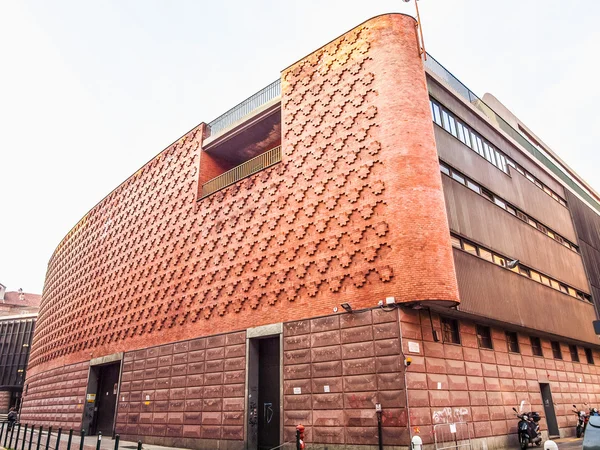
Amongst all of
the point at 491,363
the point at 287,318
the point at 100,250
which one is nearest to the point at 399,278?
the point at 287,318

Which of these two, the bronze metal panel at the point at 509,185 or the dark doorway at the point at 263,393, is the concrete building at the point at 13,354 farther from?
the bronze metal panel at the point at 509,185

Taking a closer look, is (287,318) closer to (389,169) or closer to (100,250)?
(389,169)

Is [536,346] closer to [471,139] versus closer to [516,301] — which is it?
[516,301]

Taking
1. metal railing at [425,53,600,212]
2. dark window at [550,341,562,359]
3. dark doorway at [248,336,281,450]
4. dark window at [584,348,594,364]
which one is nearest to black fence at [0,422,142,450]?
dark doorway at [248,336,281,450]

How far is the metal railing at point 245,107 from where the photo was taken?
21.9 meters

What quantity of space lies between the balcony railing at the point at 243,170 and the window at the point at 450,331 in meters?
9.71

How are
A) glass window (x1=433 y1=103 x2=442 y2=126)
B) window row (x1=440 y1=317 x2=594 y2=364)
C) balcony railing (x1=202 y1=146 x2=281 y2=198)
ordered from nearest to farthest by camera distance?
window row (x1=440 y1=317 x2=594 y2=364) < glass window (x1=433 y1=103 x2=442 y2=126) < balcony railing (x1=202 y1=146 x2=281 y2=198)

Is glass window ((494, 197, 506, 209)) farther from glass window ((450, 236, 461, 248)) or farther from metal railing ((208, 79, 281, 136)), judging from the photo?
metal railing ((208, 79, 281, 136))

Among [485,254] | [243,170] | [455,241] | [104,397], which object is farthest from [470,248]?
Answer: [104,397]

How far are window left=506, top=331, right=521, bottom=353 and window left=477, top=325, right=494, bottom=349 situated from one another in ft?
5.47

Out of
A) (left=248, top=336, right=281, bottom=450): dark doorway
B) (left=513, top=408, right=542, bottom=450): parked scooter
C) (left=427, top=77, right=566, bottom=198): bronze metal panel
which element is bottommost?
(left=513, top=408, right=542, bottom=450): parked scooter

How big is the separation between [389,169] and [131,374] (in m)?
17.9

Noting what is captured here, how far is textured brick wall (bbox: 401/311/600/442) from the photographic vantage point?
515 inches

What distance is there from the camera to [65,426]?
27719 mm
